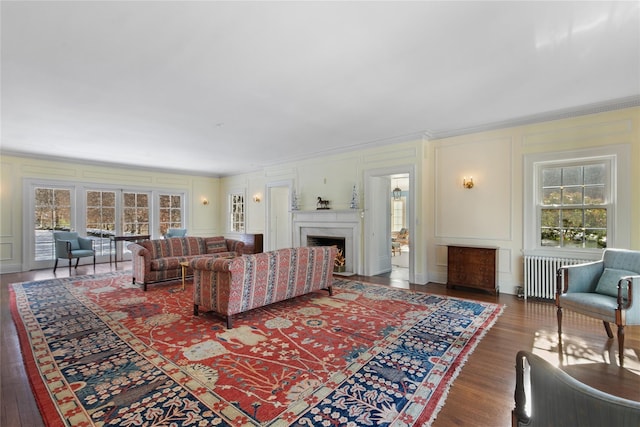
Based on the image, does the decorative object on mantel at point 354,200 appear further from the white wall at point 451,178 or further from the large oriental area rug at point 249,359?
the large oriental area rug at point 249,359

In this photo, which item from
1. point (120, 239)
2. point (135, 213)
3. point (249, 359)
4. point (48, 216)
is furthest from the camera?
point (135, 213)

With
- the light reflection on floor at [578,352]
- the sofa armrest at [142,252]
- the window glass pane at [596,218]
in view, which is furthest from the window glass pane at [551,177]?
the sofa armrest at [142,252]

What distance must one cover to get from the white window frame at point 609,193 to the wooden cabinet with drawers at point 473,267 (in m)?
0.55

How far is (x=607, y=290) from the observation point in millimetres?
2994

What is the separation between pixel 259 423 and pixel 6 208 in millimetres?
8110

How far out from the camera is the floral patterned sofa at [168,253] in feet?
16.6

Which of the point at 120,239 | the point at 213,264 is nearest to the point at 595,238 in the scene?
the point at 213,264

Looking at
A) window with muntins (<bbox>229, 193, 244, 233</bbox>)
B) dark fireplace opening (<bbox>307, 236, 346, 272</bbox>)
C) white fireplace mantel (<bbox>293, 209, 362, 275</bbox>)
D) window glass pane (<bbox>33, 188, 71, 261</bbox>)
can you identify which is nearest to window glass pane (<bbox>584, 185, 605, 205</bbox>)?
white fireplace mantel (<bbox>293, 209, 362, 275</bbox>)

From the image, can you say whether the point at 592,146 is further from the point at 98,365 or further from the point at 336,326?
the point at 98,365

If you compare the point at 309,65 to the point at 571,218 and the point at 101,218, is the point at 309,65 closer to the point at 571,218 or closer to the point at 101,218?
the point at 571,218

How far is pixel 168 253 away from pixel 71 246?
282 cm

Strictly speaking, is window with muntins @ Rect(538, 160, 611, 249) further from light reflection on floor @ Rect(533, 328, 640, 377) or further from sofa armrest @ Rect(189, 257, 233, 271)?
sofa armrest @ Rect(189, 257, 233, 271)

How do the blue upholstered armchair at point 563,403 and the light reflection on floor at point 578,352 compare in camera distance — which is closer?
the blue upholstered armchair at point 563,403

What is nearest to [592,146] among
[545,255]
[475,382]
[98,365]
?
[545,255]
